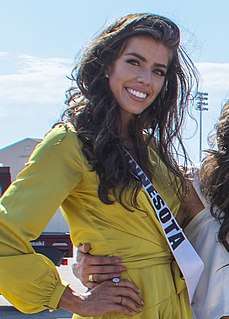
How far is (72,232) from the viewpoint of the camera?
2.15 m

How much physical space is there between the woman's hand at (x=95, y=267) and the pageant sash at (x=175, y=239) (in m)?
0.21

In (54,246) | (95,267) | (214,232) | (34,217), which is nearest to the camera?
(34,217)

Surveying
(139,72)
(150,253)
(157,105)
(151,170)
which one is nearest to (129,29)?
(139,72)

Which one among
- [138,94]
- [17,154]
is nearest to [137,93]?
[138,94]

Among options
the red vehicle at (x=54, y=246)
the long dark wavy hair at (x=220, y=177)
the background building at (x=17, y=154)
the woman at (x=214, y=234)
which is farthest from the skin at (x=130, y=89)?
the background building at (x=17, y=154)

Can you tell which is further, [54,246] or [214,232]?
[54,246]

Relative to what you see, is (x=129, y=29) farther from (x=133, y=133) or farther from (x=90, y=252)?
(x=90, y=252)

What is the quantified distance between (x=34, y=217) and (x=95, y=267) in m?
0.29

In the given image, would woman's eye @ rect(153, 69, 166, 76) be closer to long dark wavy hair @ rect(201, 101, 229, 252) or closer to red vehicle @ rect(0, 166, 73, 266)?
long dark wavy hair @ rect(201, 101, 229, 252)

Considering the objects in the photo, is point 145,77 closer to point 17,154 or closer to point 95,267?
point 95,267

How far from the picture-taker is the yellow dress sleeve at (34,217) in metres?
1.91

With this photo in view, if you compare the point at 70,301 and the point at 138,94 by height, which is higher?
the point at 138,94

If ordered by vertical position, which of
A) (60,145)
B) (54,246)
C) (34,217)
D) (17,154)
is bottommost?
(17,154)

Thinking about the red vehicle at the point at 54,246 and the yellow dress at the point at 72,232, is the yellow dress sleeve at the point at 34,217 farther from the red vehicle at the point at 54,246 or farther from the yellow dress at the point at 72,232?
the red vehicle at the point at 54,246
